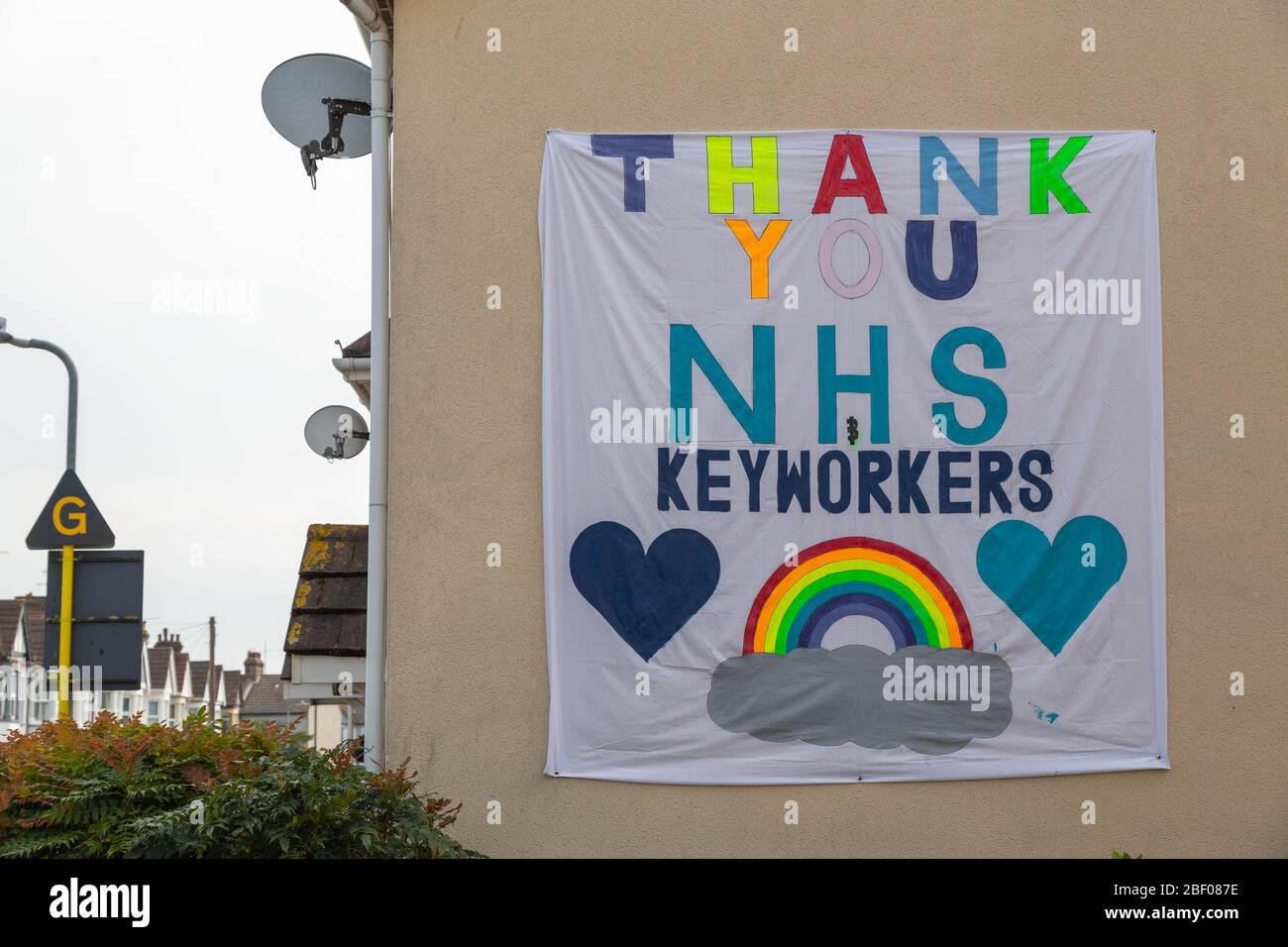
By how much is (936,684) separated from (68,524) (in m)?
5.54

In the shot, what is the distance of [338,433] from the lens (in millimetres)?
7980

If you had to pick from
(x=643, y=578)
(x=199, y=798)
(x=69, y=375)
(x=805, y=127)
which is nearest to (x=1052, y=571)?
(x=643, y=578)

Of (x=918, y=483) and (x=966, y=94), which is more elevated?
(x=966, y=94)

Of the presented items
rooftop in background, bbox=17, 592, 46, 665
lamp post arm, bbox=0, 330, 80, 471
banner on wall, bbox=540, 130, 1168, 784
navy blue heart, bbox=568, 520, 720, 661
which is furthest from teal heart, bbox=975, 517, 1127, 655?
rooftop in background, bbox=17, 592, 46, 665

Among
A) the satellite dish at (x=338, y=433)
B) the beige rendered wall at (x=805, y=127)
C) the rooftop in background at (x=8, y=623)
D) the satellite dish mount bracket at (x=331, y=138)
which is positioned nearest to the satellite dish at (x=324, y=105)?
the satellite dish mount bracket at (x=331, y=138)

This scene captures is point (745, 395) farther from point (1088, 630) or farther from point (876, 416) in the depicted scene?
point (1088, 630)

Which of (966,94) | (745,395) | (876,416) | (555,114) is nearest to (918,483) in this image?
(876,416)

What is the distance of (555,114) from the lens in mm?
7422

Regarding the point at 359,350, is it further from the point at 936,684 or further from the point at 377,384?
the point at 936,684

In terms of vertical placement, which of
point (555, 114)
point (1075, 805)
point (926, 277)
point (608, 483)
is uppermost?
point (555, 114)

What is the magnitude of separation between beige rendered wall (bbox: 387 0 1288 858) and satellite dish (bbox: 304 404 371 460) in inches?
30.1

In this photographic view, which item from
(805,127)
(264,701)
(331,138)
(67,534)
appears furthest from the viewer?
(264,701)

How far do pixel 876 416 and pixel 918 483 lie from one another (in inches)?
15.9

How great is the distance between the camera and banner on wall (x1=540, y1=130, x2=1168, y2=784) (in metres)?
7.03
